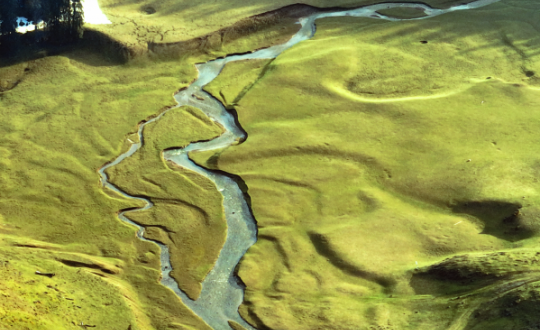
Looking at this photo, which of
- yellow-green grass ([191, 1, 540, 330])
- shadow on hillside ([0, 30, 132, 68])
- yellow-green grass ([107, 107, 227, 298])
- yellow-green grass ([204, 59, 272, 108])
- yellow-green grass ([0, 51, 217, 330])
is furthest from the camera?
shadow on hillside ([0, 30, 132, 68])

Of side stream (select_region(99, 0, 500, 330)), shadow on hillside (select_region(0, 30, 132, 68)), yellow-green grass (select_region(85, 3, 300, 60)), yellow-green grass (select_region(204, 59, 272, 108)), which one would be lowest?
side stream (select_region(99, 0, 500, 330))

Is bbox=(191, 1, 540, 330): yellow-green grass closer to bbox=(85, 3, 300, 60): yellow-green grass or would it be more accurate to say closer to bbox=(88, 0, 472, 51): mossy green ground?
bbox=(85, 3, 300, 60): yellow-green grass

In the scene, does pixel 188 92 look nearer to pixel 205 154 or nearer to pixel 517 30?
pixel 205 154

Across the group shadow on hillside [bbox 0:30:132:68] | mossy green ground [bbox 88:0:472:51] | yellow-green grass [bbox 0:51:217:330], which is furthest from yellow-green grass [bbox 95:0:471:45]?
yellow-green grass [bbox 0:51:217:330]

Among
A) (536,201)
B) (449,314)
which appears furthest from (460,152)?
(449,314)

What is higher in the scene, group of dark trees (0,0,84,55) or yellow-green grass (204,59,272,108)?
group of dark trees (0,0,84,55)

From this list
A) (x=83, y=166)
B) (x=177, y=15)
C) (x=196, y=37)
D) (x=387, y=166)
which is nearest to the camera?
(x=387, y=166)

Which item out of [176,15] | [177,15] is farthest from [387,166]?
[176,15]

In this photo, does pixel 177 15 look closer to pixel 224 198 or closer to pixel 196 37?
pixel 196 37
